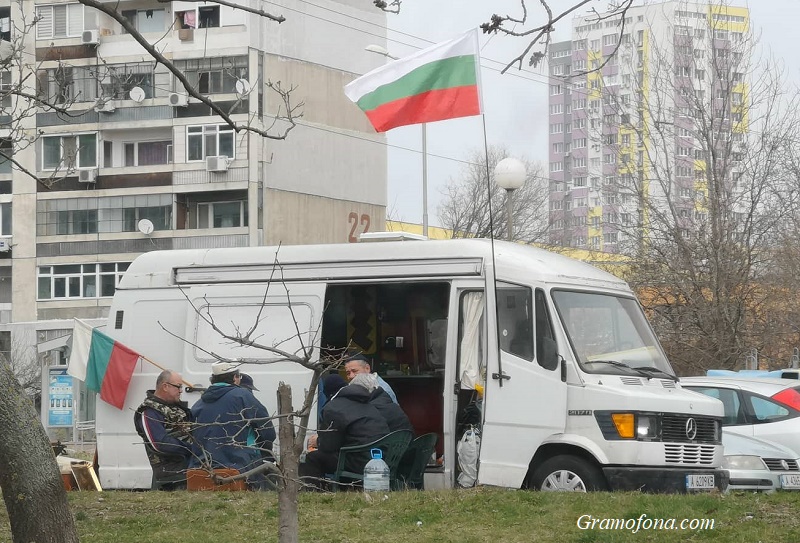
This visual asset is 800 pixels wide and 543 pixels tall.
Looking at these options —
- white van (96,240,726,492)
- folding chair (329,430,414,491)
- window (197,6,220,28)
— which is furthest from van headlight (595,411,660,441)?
window (197,6,220,28)

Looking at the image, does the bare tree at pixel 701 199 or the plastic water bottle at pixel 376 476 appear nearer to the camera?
the plastic water bottle at pixel 376 476

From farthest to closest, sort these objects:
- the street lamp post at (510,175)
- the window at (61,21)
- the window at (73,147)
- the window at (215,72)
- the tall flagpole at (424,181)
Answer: the window at (61,21), the window at (73,147), the window at (215,72), the tall flagpole at (424,181), the street lamp post at (510,175)

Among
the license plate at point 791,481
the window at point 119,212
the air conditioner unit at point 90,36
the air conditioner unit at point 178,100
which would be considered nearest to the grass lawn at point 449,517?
the license plate at point 791,481

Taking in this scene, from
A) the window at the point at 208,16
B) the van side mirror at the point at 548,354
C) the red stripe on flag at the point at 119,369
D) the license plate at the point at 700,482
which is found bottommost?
the license plate at the point at 700,482

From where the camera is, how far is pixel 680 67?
26.9 m

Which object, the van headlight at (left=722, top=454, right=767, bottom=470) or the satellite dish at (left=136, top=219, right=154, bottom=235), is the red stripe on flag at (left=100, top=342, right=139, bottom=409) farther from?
the satellite dish at (left=136, top=219, right=154, bottom=235)

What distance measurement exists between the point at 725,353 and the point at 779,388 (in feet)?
34.3

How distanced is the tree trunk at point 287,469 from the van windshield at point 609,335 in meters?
6.06

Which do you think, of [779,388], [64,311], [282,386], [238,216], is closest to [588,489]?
[779,388]

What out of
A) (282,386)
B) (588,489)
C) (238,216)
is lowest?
(588,489)

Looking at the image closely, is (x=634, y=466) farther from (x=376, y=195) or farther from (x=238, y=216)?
(x=376, y=195)

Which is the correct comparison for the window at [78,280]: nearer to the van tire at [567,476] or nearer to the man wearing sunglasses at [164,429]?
the man wearing sunglasses at [164,429]

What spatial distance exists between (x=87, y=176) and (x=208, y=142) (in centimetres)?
533

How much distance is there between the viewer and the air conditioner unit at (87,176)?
5475 centimetres
